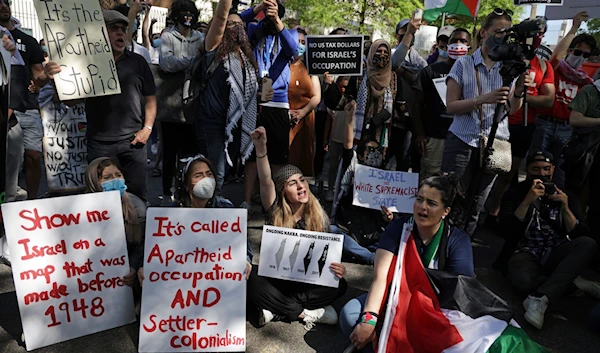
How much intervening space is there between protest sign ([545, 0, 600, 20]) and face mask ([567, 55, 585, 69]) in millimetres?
444

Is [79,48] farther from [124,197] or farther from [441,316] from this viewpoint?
[441,316]

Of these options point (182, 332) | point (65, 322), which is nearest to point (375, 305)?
point (182, 332)

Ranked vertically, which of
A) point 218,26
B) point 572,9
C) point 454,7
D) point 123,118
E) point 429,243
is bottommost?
point 429,243

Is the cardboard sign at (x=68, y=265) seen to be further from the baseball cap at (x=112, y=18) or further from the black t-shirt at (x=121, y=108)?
the baseball cap at (x=112, y=18)

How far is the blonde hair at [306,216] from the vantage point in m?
3.12

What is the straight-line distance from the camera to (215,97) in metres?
4.12

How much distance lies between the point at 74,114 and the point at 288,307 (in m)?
2.64

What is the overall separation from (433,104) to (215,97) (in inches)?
81.3

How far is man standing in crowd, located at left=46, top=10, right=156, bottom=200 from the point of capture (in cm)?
359

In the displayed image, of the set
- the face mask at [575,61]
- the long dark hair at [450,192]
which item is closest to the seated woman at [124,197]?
the long dark hair at [450,192]

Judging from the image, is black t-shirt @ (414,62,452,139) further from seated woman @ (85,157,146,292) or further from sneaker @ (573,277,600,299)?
seated woman @ (85,157,146,292)

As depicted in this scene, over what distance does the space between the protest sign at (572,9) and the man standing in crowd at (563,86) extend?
0.27m

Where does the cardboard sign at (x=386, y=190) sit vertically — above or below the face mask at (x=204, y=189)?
below

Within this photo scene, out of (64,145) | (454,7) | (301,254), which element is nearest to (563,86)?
(454,7)
